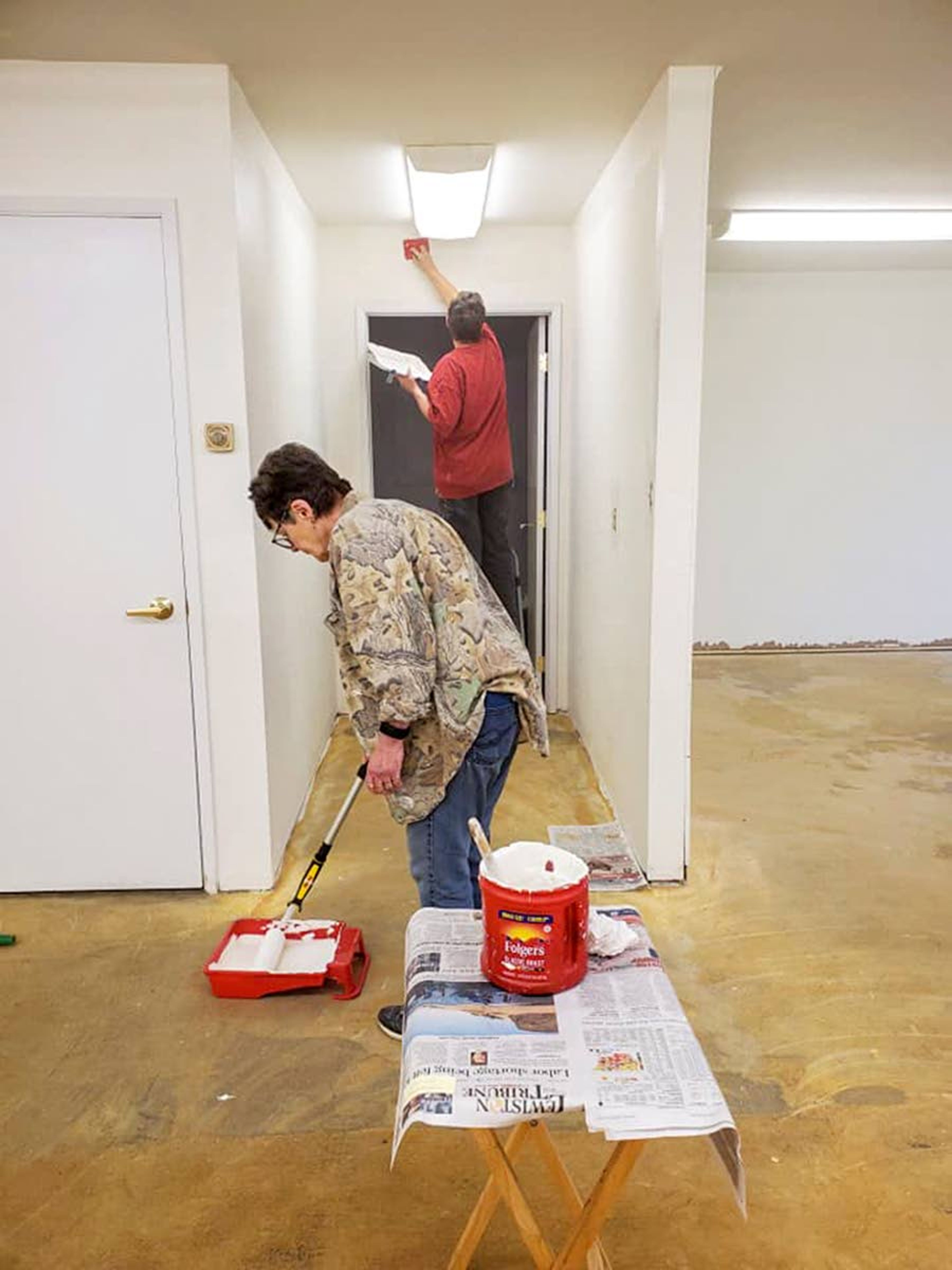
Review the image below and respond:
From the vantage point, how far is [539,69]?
8.88 ft

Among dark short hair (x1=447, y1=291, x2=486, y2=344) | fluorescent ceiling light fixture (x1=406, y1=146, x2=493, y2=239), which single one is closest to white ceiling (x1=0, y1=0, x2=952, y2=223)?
fluorescent ceiling light fixture (x1=406, y1=146, x2=493, y2=239)

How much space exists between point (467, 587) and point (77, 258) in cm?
174

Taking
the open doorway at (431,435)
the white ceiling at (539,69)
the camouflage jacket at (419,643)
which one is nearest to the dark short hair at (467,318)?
the white ceiling at (539,69)

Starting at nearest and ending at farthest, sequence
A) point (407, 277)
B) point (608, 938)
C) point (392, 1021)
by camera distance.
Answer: point (608, 938)
point (392, 1021)
point (407, 277)

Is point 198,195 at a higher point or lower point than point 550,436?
higher

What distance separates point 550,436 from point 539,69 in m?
2.21

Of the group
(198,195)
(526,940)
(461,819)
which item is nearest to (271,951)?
(461,819)

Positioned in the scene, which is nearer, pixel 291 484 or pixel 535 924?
pixel 535 924

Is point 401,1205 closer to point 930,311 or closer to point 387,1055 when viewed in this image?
point 387,1055

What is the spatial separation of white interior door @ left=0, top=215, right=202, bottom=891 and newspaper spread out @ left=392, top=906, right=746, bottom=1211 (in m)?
1.78

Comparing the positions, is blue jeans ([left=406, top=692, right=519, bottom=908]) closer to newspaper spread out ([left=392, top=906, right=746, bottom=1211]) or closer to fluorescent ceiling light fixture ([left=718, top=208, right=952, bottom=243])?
newspaper spread out ([left=392, top=906, right=746, bottom=1211])

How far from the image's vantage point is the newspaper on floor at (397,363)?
4113mm

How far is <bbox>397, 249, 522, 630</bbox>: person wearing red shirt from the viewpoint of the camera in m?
3.90

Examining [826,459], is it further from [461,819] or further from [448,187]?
[461,819]
